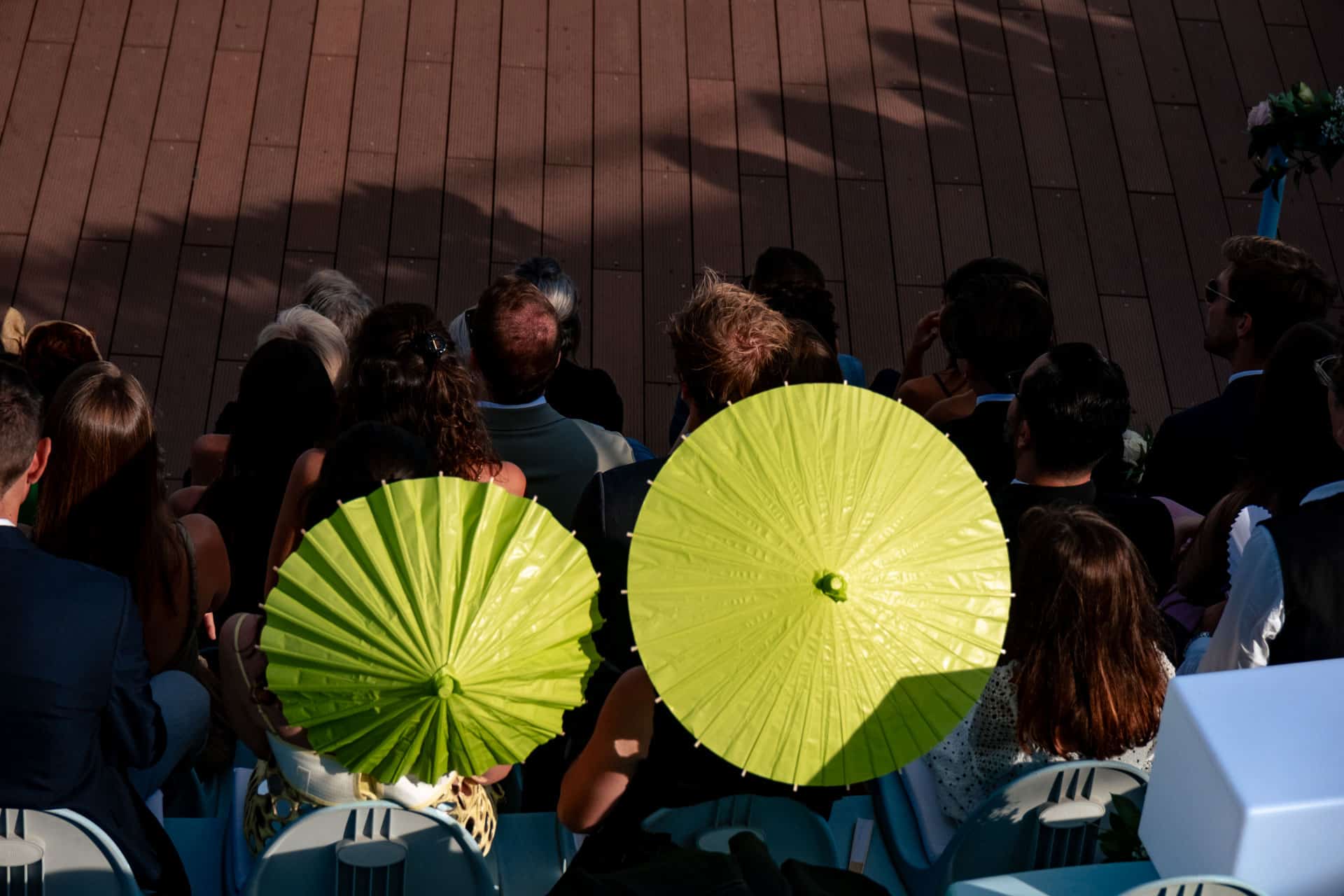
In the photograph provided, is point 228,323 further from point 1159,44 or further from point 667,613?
point 1159,44

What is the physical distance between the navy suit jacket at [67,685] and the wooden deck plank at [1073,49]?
5.07 m

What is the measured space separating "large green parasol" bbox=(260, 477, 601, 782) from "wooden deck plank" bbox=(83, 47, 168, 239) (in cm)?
378

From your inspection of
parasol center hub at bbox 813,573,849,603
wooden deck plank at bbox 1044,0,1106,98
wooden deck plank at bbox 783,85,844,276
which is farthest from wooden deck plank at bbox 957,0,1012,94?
parasol center hub at bbox 813,573,849,603

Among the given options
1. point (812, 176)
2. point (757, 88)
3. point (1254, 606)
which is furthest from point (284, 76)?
point (1254, 606)

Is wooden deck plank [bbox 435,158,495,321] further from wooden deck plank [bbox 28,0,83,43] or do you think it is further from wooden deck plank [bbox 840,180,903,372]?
wooden deck plank [bbox 28,0,83,43]

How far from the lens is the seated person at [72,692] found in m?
2.20

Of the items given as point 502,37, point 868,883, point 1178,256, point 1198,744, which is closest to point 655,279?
point 502,37

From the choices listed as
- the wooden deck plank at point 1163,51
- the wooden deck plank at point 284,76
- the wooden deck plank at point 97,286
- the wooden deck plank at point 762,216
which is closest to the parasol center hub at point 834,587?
the wooden deck plank at point 762,216

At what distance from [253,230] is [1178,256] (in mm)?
3792

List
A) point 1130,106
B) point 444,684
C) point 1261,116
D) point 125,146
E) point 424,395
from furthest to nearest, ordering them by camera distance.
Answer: point 1130,106 < point 125,146 < point 1261,116 < point 424,395 < point 444,684

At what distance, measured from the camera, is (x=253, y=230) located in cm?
548

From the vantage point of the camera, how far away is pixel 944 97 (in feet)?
20.0

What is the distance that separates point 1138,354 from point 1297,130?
3.85 feet

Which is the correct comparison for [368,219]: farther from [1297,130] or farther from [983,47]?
[1297,130]
